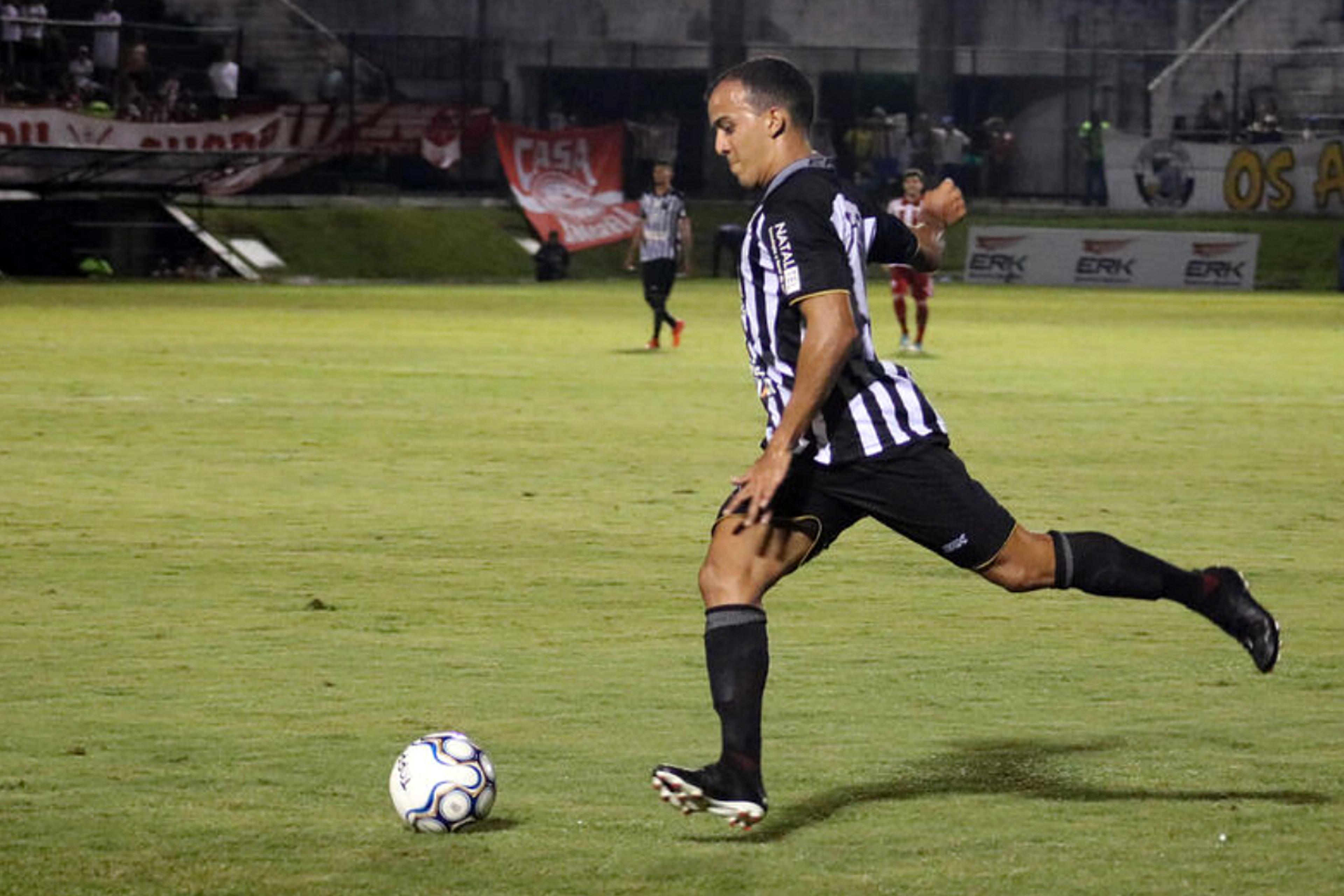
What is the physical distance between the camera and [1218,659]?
8.20 metres

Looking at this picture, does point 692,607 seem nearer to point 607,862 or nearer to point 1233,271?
point 607,862

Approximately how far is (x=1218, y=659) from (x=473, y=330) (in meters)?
21.2

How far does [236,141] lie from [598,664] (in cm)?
3480

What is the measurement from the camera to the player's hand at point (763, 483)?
18.1ft

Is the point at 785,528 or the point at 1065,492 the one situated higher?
the point at 785,528

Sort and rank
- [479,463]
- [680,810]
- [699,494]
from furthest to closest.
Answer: [479,463] < [699,494] < [680,810]

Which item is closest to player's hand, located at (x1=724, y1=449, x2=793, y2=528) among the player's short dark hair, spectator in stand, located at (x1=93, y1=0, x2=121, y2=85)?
the player's short dark hair

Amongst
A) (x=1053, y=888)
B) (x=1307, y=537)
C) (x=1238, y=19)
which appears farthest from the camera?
(x=1238, y=19)

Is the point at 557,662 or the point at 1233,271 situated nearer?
the point at 557,662

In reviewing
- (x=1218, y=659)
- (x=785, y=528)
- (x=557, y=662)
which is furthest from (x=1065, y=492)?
(x=785, y=528)

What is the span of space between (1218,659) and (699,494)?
513 cm

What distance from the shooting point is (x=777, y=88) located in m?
5.77

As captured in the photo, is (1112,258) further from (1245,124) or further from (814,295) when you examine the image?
(814,295)

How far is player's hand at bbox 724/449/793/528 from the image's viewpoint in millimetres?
5520
